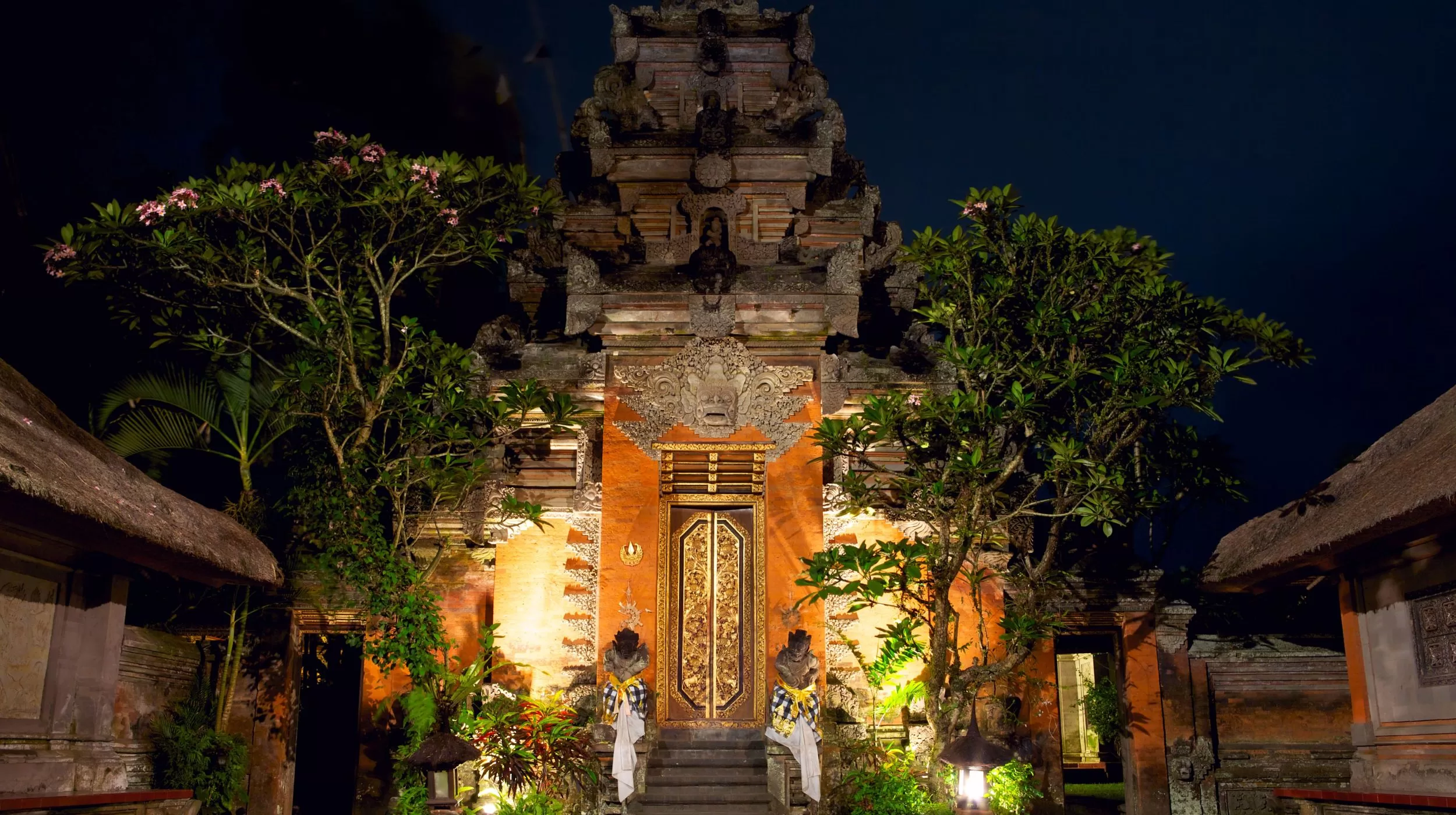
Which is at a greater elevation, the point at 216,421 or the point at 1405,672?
the point at 216,421

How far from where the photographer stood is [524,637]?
13.8 metres

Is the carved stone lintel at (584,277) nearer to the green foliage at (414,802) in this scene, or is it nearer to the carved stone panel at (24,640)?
the green foliage at (414,802)

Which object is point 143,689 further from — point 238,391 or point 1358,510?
point 1358,510

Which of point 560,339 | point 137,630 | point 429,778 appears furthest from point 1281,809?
point 137,630

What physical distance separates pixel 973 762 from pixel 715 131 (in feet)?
28.4

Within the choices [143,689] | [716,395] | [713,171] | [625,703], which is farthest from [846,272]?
[143,689]

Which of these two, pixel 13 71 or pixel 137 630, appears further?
pixel 13 71

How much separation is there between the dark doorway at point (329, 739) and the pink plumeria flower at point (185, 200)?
32.3 ft

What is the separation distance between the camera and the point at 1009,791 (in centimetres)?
1252

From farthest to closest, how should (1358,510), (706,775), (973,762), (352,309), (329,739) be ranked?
(329,739)
(352,309)
(706,775)
(973,762)
(1358,510)

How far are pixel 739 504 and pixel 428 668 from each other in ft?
13.0

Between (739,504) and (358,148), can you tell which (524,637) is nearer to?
(739,504)

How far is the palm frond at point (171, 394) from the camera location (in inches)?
569

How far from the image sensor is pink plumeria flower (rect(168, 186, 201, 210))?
12.4 meters
